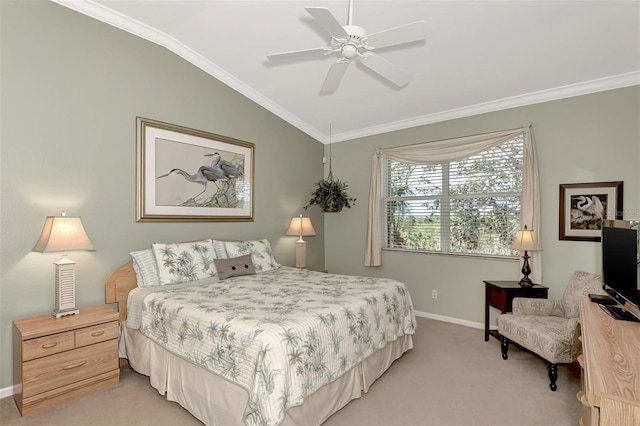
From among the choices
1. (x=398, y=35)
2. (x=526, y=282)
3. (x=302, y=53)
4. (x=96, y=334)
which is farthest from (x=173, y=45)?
(x=526, y=282)

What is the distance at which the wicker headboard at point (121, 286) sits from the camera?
10.2 ft

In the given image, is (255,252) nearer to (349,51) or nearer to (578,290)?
(349,51)

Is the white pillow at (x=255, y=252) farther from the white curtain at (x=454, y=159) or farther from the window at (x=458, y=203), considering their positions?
the window at (x=458, y=203)

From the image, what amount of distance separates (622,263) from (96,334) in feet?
12.7

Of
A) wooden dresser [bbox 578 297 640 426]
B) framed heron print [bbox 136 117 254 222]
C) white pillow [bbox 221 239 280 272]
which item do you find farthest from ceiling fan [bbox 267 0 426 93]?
white pillow [bbox 221 239 280 272]

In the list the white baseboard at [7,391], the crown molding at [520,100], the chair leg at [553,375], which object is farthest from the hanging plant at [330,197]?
the white baseboard at [7,391]

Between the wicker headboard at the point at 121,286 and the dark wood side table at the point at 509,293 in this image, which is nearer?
the wicker headboard at the point at 121,286

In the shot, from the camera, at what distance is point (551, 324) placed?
9.56ft

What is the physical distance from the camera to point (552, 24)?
109 inches

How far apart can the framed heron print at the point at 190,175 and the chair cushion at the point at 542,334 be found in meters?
3.26

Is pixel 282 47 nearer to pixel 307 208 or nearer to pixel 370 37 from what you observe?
pixel 370 37

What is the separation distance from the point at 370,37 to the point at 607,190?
304 cm

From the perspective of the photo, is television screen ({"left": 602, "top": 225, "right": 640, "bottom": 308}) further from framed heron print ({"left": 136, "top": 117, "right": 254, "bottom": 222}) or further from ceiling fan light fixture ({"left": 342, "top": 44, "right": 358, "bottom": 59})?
framed heron print ({"left": 136, "top": 117, "right": 254, "bottom": 222})

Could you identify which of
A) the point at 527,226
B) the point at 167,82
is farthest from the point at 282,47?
the point at 527,226
